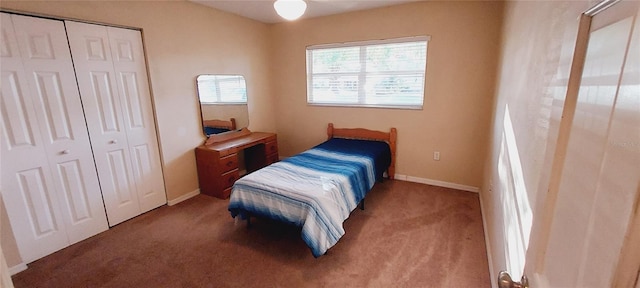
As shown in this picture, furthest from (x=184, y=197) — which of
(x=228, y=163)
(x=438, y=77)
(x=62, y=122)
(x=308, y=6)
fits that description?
(x=438, y=77)

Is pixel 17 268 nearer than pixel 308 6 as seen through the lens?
Yes

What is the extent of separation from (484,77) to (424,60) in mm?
710

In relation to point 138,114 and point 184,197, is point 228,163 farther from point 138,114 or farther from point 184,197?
point 138,114

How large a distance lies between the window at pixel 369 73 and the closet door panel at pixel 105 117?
8.15 ft

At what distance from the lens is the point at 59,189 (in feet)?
7.73

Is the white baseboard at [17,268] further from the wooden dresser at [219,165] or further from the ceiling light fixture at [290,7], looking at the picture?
the ceiling light fixture at [290,7]

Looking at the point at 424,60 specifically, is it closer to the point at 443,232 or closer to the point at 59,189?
the point at 443,232

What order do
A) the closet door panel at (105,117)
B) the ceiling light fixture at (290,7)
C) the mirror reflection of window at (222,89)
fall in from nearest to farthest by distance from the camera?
the ceiling light fixture at (290,7)
the closet door panel at (105,117)
the mirror reflection of window at (222,89)

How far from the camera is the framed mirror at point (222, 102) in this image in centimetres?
346

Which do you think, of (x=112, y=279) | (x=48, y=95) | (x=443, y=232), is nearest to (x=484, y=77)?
(x=443, y=232)

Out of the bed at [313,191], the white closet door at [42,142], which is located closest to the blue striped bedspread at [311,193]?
the bed at [313,191]

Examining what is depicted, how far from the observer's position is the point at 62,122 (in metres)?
2.31

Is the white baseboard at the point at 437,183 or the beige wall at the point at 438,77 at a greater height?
the beige wall at the point at 438,77

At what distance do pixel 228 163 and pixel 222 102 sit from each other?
90 cm
